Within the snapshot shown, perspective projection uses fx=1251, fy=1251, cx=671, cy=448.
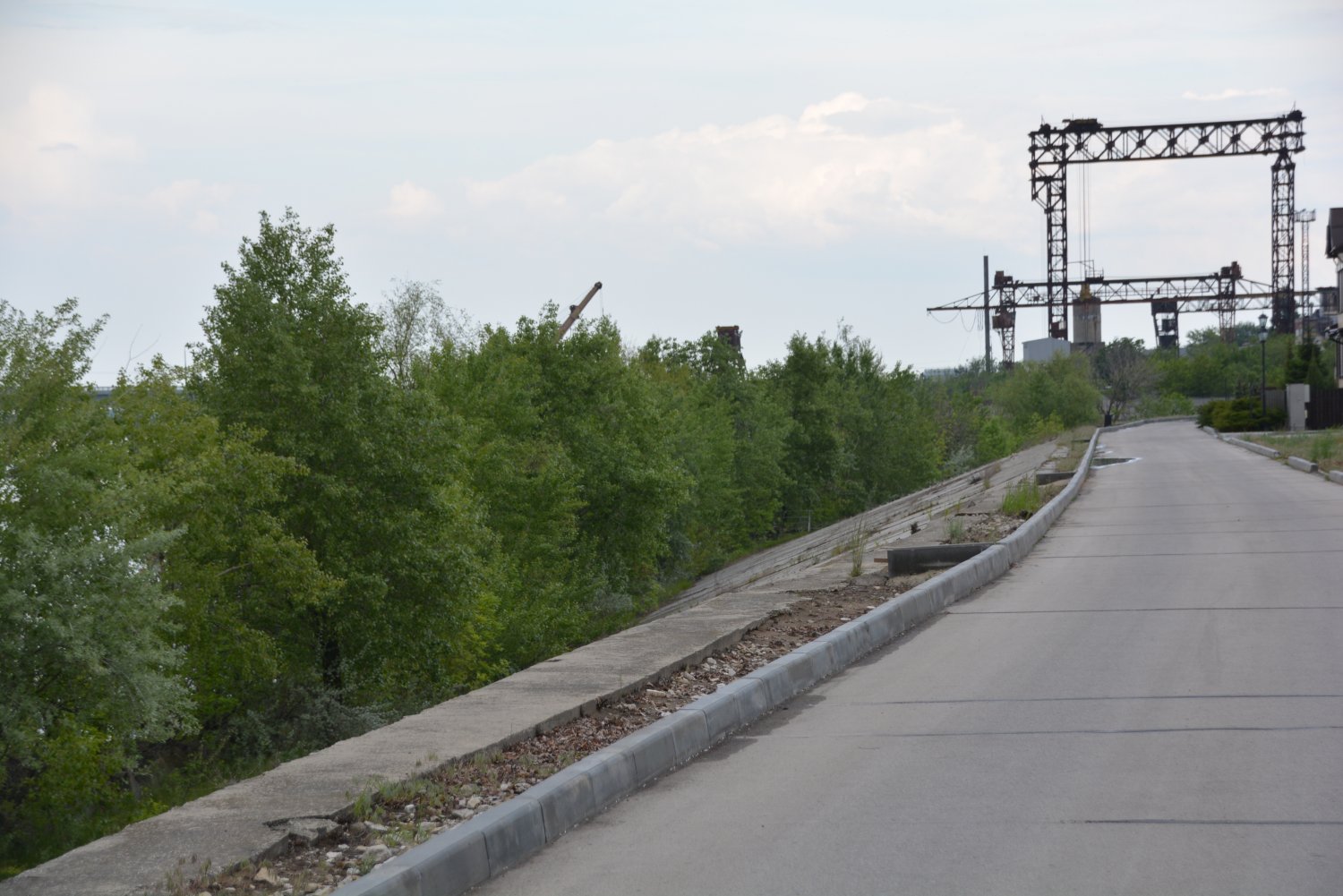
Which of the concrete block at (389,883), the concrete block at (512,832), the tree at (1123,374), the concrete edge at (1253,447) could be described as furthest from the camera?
the tree at (1123,374)

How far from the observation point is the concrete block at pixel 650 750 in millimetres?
6871

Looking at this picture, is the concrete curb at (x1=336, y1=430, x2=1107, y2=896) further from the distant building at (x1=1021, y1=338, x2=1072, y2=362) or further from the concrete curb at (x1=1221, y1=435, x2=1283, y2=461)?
the distant building at (x1=1021, y1=338, x2=1072, y2=362)

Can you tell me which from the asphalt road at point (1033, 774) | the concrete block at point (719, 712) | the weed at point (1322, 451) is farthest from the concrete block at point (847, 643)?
the weed at point (1322, 451)

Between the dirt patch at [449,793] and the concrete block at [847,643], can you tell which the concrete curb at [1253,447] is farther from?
the dirt patch at [449,793]

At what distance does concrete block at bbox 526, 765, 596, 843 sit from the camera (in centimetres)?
590

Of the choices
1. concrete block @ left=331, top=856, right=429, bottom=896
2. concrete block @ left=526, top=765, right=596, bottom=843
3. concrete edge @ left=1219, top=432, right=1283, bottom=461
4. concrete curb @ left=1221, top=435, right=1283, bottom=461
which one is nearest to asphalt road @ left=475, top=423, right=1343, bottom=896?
concrete block @ left=526, top=765, right=596, bottom=843

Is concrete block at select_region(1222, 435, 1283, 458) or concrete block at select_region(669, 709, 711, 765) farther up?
concrete block at select_region(1222, 435, 1283, 458)

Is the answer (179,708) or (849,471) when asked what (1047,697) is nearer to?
(179,708)

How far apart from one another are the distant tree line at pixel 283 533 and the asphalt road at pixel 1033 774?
27.1 feet

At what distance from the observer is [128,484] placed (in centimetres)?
1622

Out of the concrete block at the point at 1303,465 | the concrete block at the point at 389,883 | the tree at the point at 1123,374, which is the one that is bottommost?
the concrete block at the point at 1303,465

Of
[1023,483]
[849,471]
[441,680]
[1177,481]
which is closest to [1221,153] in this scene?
[849,471]

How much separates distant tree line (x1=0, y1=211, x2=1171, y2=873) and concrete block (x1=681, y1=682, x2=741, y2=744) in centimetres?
738

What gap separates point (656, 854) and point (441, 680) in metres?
23.3
